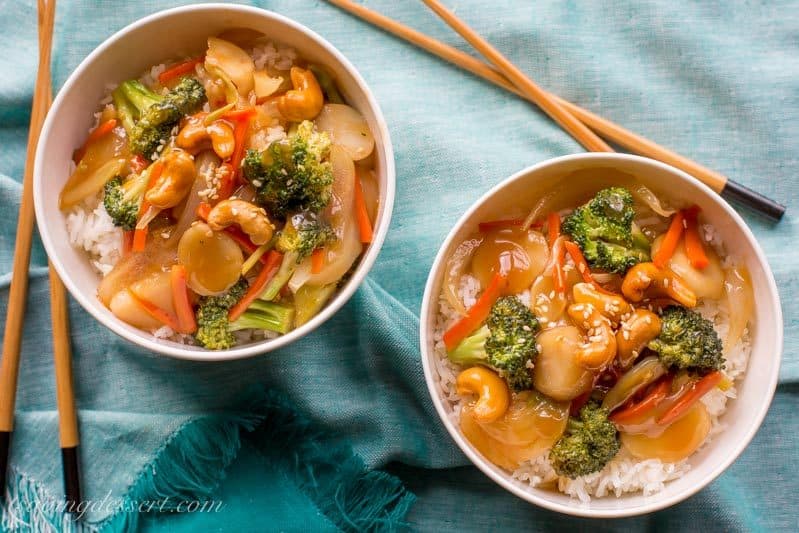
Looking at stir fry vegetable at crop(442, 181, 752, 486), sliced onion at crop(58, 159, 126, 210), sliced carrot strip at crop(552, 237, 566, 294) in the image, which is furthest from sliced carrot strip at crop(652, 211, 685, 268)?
sliced onion at crop(58, 159, 126, 210)

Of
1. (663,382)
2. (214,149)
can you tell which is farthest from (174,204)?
(663,382)

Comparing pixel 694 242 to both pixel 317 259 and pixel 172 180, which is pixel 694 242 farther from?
pixel 172 180

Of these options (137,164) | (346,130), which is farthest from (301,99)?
(137,164)

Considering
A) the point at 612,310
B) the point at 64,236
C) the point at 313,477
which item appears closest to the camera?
the point at 612,310

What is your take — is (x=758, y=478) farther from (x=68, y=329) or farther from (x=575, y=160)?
(x=68, y=329)

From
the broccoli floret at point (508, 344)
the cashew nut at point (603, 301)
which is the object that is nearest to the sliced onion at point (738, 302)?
the cashew nut at point (603, 301)

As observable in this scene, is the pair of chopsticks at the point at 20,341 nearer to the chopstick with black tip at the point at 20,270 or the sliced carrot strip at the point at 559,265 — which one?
the chopstick with black tip at the point at 20,270
